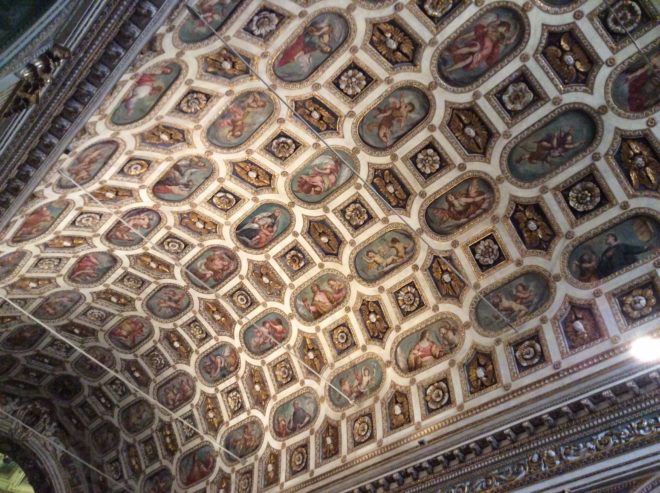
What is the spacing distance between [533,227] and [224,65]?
7309 millimetres

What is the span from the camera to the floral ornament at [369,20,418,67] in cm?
1219

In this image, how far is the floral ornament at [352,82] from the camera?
1305 cm

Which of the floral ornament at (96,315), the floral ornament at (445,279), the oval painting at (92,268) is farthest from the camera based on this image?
the floral ornament at (96,315)

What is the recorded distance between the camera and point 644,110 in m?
11.6

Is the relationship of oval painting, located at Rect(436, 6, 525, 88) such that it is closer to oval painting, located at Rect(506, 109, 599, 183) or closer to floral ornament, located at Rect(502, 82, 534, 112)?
floral ornament, located at Rect(502, 82, 534, 112)

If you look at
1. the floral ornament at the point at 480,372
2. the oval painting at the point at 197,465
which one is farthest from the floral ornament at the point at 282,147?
the oval painting at the point at 197,465

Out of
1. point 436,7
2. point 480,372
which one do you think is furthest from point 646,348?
point 436,7

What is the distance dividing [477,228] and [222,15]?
7.15m

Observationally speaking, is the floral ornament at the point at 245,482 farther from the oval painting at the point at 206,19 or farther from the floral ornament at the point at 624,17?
the floral ornament at the point at 624,17

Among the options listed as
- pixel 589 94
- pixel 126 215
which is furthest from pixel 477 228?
pixel 126 215

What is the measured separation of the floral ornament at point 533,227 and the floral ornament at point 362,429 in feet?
19.6

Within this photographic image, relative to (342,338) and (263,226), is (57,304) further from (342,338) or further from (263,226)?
(342,338)

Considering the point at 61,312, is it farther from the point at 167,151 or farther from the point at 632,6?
the point at 632,6

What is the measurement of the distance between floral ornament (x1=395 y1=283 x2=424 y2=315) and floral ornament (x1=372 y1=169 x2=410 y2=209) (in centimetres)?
216
